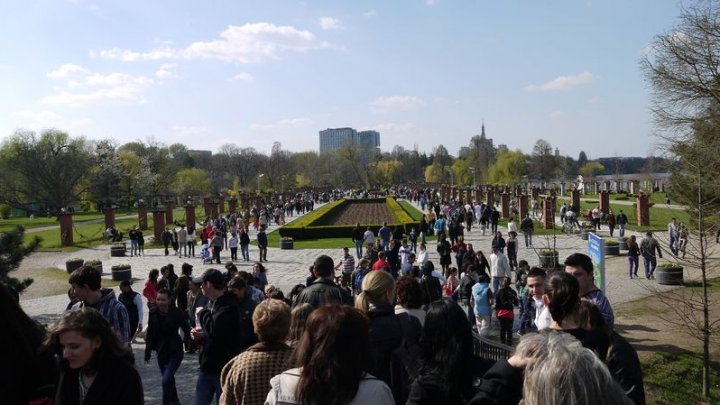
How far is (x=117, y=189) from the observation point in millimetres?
66938

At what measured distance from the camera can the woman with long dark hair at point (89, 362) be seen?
10.2ft

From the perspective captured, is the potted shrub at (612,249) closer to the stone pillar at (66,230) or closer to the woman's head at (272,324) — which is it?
the woman's head at (272,324)

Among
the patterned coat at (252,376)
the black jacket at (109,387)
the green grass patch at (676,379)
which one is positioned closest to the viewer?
the black jacket at (109,387)

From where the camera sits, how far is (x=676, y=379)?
823cm

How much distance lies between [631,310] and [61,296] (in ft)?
53.8

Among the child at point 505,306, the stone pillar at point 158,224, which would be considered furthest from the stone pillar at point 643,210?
the stone pillar at point 158,224

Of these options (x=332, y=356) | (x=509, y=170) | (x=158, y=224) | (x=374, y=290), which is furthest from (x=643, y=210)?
(x=509, y=170)

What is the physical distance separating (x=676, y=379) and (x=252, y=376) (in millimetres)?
7414

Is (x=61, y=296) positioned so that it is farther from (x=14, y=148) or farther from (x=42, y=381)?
(x=14, y=148)

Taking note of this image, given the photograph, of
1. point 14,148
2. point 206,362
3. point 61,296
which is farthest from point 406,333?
point 14,148

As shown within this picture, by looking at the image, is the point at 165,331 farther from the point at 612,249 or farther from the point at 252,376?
the point at 612,249

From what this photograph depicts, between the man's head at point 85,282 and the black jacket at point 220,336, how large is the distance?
121cm

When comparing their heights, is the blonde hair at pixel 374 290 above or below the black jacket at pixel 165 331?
above

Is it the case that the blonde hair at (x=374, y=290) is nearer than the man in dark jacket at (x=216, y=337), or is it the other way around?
Result: the blonde hair at (x=374, y=290)
